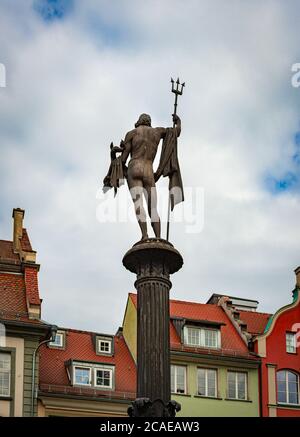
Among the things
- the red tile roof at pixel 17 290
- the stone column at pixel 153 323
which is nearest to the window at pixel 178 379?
the red tile roof at pixel 17 290

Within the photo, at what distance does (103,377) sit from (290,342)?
9.23 m

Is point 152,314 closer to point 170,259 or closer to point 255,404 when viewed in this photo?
point 170,259

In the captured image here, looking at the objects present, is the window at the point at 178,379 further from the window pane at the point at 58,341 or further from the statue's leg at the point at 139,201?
the statue's leg at the point at 139,201

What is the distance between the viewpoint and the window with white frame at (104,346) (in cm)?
4184

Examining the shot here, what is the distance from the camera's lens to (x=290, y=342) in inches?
1748

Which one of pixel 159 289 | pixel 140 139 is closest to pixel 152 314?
pixel 159 289

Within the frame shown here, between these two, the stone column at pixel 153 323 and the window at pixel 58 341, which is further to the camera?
the window at pixel 58 341

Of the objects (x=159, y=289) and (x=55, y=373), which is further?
(x=55, y=373)

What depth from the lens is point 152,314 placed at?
52.6 feet

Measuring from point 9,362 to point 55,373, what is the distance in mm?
3201

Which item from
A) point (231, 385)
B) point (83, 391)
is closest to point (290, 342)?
point (231, 385)

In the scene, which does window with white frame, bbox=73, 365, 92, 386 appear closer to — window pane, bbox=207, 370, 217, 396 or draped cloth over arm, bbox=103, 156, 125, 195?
window pane, bbox=207, 370, 217, 396

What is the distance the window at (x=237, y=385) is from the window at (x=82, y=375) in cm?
654
